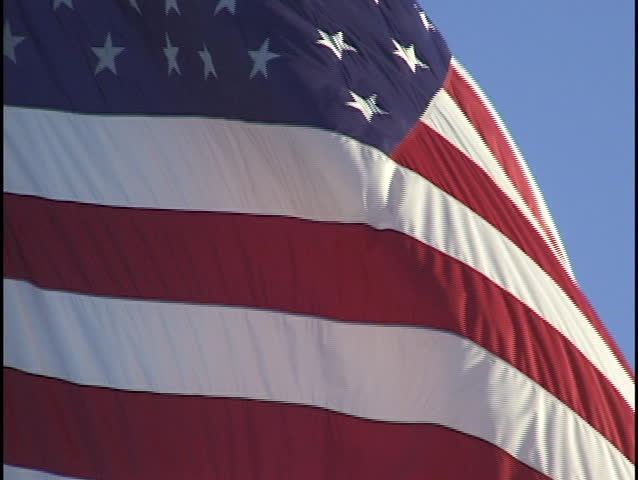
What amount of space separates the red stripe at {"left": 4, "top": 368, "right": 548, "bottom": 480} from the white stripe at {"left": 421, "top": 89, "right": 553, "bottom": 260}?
5.66ft

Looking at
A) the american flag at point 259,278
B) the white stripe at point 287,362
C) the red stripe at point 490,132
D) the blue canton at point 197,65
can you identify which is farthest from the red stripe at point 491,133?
the white stripe at point 287,362

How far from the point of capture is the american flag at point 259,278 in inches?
334

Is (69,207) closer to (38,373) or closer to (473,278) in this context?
(38,373)

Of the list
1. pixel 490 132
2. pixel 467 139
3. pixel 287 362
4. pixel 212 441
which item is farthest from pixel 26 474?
pixel 490 132

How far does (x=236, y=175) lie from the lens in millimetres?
8992

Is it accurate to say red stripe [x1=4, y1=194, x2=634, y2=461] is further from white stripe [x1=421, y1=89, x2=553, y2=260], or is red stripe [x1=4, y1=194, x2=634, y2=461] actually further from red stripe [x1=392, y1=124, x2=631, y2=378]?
white stripe [x1=421, y1=89, x2=553, y2=260]

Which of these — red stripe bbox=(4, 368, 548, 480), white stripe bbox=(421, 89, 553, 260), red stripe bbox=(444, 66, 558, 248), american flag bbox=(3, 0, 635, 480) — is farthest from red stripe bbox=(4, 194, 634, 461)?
red stripe bbox=(444, 66, 558, 248)

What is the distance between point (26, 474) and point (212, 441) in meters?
0.86

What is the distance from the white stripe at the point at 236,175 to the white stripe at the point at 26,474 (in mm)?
1344

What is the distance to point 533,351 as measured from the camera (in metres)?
8.90

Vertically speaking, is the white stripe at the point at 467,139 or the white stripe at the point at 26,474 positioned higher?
the white stripe at the point at 467,139

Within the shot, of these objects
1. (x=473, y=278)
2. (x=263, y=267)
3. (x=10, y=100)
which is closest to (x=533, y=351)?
(x=473, y=278)

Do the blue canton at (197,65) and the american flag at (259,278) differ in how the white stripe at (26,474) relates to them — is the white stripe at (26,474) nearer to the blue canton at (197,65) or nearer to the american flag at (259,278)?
the american flag at (259,278)

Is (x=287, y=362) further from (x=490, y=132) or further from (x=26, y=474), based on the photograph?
(x=490, y=132)
